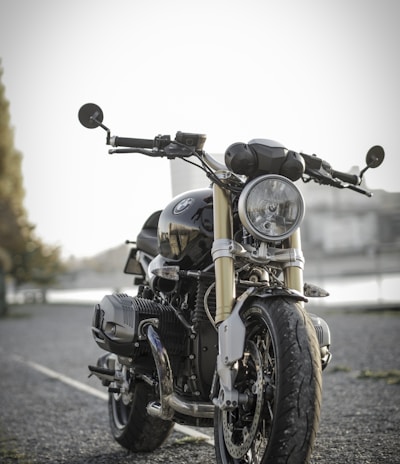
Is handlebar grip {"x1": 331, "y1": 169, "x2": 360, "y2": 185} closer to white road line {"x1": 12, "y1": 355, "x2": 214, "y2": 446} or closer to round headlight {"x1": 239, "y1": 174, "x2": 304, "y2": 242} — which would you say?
round headlight {"x1": 239, "y1": 174, "x2": 304, "y2": 242}

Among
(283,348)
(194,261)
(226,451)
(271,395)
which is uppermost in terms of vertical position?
(194,261)

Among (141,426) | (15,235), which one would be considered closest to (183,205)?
(141,426)

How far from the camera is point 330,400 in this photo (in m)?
5.08

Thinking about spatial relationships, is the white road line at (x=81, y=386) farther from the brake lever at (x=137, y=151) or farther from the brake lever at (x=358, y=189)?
the brake lever at (x=137, y=151)

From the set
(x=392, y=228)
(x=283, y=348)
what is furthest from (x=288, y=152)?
(x=392, y=228)

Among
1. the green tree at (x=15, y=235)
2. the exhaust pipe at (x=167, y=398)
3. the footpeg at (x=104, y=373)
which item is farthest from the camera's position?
the green tree at (x=15, y=235)

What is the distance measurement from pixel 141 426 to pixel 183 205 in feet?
4.60

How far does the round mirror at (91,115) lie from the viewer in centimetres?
302

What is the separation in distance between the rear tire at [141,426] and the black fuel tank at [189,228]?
89 cm

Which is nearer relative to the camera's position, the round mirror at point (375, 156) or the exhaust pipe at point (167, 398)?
the exhaust pipe at point (167, 398)

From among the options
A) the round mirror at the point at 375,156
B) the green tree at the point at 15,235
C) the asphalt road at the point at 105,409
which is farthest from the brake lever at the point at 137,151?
the green tree at the point at 15,235

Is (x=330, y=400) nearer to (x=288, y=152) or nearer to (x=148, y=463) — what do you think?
(x=148, y=463)

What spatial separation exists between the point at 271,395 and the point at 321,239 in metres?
24.8

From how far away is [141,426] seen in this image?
3.74 meters
